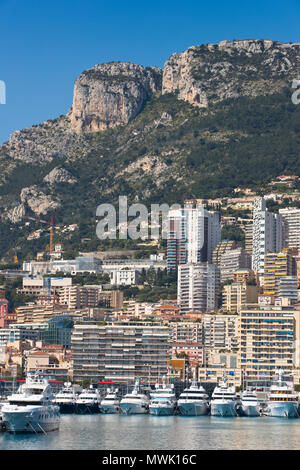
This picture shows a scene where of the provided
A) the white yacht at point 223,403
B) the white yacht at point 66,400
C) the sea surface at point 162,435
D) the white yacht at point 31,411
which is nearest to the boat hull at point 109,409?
the white yacht at point 66,400

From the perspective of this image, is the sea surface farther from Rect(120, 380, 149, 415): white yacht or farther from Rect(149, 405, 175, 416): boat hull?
Rect(120, 380, 149, 415): white yacht

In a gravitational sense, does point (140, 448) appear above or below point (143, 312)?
below

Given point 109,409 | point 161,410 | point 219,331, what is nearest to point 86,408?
point 109,409

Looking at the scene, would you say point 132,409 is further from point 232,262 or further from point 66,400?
point 232,262

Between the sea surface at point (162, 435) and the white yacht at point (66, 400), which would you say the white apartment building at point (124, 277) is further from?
the sea surface at point (162, 435)
